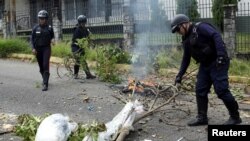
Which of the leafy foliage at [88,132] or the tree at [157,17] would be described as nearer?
the leafy foliage at [88,132]

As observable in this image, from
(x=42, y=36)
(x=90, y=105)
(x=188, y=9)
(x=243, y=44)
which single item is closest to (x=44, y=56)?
(x=42, y=36)

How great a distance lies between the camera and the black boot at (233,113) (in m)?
6.89

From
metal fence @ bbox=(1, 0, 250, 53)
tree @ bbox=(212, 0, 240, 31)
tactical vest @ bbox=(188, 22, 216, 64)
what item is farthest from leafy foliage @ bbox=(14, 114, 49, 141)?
tree @ bbox=(212, 0, 240, 31)

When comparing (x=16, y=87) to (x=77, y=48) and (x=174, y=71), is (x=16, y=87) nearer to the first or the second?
(x=77, y=48)

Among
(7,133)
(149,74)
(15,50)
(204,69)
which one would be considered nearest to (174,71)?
(149,74)

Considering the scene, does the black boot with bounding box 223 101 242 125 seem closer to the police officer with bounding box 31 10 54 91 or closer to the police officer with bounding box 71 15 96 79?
the police officer with bounding box 31 10 54 91

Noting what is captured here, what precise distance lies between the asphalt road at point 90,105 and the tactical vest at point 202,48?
3.46 ft

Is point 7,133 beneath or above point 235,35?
beneath

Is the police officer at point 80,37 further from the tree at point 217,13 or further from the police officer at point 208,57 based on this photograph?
the tree at point 217,13

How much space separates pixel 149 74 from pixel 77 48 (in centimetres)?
198

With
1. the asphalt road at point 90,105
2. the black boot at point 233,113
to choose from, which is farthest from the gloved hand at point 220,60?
the asphalt road at point 90,105

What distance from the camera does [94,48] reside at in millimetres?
12219

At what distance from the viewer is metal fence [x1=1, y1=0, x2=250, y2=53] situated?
13875 millimetres

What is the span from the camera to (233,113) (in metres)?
6.96
